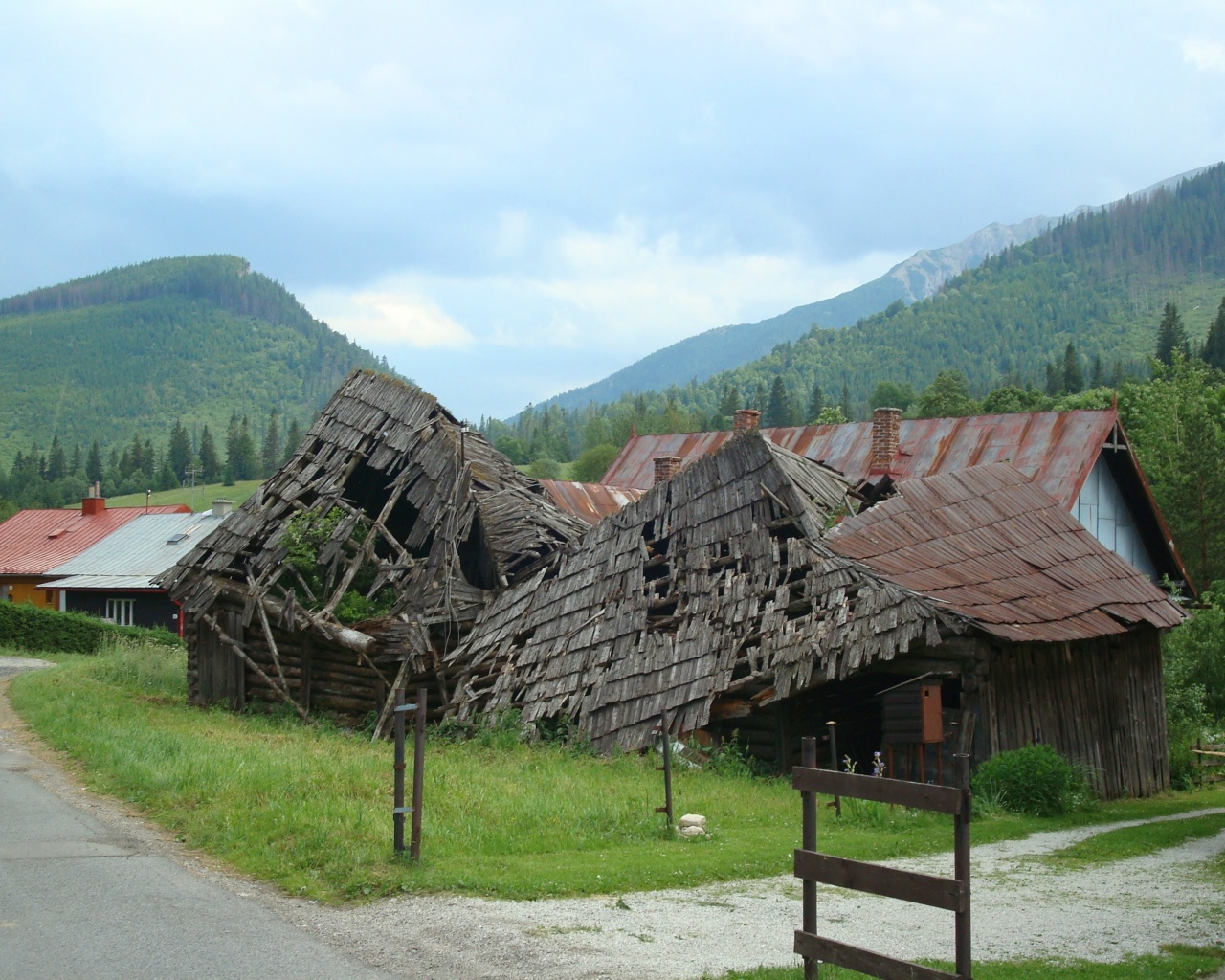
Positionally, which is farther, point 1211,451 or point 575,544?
point 1211,451

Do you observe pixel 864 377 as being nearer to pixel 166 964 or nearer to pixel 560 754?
pixel 560 754

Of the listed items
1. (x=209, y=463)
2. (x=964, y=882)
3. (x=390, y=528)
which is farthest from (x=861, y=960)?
(x=209, y=463)

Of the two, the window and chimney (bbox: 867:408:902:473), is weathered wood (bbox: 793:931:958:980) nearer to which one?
chimney (bbox: 867:408:902:473)

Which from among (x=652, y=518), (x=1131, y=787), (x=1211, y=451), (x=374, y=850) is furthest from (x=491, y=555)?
(x=1211, y=451)

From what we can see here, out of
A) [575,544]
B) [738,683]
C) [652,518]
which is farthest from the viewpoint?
[575,544]

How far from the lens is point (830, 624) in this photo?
1819cm

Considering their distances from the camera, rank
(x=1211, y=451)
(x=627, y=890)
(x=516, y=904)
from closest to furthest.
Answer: (x=516, y=904) < (x=627, y=890) < (x=1211, y=451)

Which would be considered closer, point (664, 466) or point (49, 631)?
point (664, 466)

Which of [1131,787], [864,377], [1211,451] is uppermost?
[864,377]

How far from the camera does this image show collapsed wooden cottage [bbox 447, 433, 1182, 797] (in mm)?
17781

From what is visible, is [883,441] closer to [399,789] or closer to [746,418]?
[746,418]

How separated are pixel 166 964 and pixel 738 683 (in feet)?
39.7

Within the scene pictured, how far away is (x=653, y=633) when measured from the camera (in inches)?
824

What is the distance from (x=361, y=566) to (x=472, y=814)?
44.8 ft
